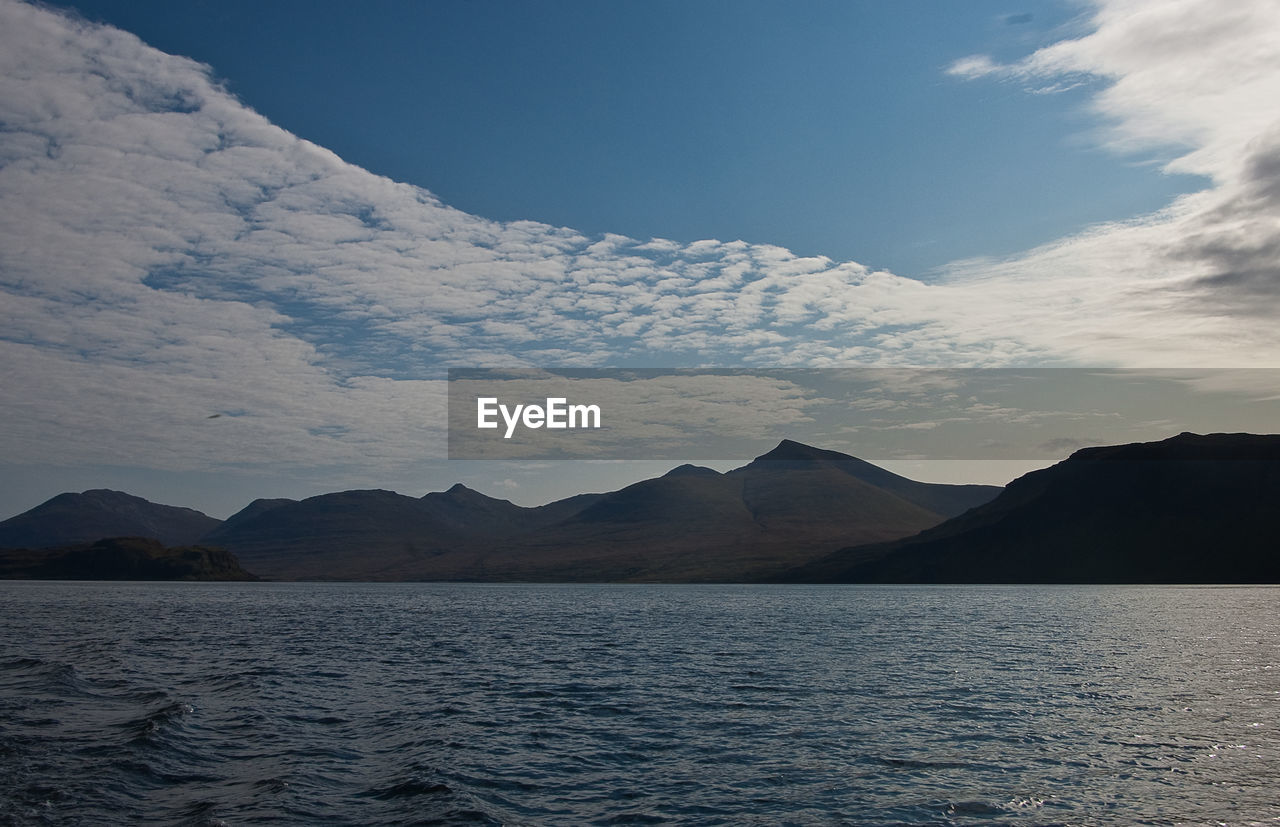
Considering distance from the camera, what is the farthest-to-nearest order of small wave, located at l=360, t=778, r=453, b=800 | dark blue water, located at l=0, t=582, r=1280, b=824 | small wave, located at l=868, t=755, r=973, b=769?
small wave, located at l=868, t=755, r=973, b=769 < small wave, located at l=360, t=778, r=453, b=800 < dark blue water, located at l=0, t=582, r=1280, b=824

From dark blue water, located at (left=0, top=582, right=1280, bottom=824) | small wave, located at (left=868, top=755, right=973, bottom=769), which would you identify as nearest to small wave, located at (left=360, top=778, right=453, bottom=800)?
dark blue water, located at (left=0, top=582, right=1280, bottom=824)

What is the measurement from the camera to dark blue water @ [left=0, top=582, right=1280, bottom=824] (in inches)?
1051

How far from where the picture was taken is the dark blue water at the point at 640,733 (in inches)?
1051

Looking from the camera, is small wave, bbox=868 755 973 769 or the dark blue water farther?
small wave, bbox=868 755 973 769

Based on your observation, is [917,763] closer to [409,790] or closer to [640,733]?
[640,733]

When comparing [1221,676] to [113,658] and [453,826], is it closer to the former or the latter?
[453,826]

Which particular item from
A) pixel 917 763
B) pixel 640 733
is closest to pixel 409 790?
pixel 640 733

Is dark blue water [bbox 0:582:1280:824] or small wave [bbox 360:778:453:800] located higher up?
small wave [bbox 360:778:453:800]

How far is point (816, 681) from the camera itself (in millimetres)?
54219

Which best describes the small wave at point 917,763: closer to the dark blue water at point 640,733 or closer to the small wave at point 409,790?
the dark blue water at point 640,733

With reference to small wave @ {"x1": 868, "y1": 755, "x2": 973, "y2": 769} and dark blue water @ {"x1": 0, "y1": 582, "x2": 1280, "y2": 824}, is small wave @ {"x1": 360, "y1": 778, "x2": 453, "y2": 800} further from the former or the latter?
small wave @ {"x1": 868, "y1": 755, "x2": 973, "y2": 769}

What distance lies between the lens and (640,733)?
37906 millimetres

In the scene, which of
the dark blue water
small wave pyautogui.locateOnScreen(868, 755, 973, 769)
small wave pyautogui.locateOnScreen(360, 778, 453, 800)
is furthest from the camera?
small wave pyautogui.locateOnScreen(868, 755, 973, 769)

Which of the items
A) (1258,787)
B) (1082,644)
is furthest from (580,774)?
(1082,644)
